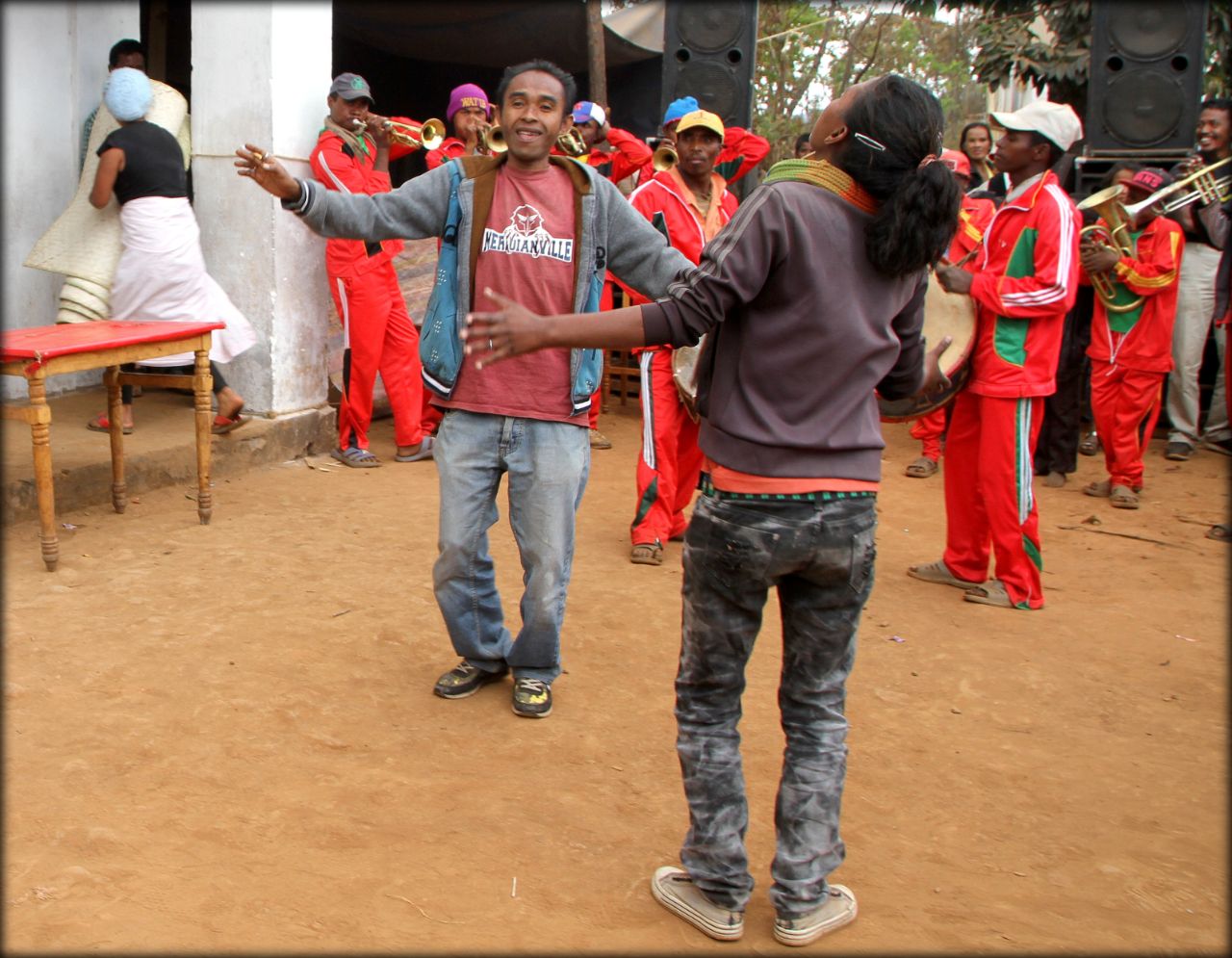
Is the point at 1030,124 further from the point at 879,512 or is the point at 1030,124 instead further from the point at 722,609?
the point at 722,609

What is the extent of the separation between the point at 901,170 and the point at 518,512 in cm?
173

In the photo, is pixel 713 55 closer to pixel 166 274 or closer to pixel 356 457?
pixel 356 457

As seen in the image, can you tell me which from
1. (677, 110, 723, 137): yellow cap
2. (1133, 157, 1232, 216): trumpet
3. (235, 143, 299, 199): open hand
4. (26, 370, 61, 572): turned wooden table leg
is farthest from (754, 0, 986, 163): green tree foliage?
(235, 143, 299, 199): open hand

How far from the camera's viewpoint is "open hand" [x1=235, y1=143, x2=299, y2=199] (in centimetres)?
317

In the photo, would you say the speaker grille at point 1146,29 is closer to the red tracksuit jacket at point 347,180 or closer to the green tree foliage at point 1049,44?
the green tree foliage at point 1049,44

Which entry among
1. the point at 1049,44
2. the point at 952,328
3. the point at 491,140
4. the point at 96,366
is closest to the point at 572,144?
the point at 491,140

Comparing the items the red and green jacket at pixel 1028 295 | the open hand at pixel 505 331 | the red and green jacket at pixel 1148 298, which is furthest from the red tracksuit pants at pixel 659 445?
the red and green jacket at pixel 1148 298

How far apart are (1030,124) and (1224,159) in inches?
147

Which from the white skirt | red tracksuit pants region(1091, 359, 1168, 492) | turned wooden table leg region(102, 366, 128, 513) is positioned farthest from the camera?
red tracksuit pants region(1091, 359, 1168, 492)

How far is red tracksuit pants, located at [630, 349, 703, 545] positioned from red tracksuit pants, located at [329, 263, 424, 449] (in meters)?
2.13

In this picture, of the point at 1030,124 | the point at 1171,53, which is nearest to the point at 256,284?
the point at 1030,124

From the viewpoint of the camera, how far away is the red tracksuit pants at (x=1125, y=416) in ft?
24.6

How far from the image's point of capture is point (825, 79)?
67.4 ft

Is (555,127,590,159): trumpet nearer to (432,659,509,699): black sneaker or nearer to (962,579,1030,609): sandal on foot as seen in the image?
(962,579,1030,609): sandal on foot
